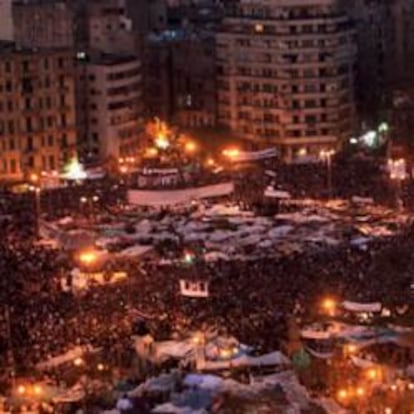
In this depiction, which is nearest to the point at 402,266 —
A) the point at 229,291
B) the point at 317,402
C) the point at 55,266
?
the point at 229,291

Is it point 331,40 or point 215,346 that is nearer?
point 215,346

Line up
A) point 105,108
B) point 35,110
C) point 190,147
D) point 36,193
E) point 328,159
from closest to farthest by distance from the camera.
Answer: point 36,193 → point 328,159 → point 35,110 → point 105,108 → point 190,147

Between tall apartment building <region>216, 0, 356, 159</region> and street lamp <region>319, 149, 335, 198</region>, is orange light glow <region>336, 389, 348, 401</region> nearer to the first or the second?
street lamp <region>319, 149, 335, 198</region>

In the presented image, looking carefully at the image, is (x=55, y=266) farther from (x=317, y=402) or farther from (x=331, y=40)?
(x=331, y=40)

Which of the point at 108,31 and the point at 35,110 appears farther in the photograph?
the point at 108,31

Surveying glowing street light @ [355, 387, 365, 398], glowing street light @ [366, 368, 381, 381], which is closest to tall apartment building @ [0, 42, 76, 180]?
glowing street light @ [366, 368, 381, 381]

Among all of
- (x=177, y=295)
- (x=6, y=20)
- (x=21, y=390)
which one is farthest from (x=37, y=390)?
(x=6, y=20)

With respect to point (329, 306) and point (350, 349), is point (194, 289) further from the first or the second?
point (350, 349)

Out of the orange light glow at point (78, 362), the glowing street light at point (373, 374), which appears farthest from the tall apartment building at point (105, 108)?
the glowing street light at point (373, 374)
